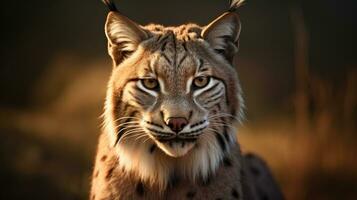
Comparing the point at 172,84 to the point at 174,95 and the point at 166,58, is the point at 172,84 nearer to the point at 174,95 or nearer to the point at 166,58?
the point at 174,95

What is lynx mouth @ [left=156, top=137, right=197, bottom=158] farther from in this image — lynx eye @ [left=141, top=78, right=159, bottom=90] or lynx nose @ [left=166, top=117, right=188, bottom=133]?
lynx eye @ [left=141, top=78, right=159, bottom=90]

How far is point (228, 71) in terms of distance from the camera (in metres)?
4.04

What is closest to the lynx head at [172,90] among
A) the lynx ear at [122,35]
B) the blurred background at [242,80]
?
the lynx ear at [122,35]

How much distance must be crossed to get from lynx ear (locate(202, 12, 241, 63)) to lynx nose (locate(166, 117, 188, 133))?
62cm

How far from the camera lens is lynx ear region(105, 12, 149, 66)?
3.99 m

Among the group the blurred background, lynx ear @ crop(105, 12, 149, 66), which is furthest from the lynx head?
the blurred background

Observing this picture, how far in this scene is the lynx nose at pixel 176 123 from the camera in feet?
11.9

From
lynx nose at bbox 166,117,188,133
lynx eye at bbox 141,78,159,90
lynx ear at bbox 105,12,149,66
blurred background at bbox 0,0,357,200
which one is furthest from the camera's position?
blurred background at bbox 0,0,357,200

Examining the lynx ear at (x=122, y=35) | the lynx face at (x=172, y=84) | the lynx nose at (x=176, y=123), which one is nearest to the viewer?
the lynx nose at (x=176, y=123)

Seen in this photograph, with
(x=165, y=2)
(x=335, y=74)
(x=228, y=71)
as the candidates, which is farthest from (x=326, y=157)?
(x=228, y=71)

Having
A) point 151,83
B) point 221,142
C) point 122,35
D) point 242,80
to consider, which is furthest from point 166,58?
point 242,80

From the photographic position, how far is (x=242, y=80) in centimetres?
634

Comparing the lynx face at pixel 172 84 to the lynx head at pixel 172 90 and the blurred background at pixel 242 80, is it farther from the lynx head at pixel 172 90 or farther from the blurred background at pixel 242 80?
the blurred background at pixel 242 80

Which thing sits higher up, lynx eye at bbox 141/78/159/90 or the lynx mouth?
lynx eye at bbox 141/78/159/90
